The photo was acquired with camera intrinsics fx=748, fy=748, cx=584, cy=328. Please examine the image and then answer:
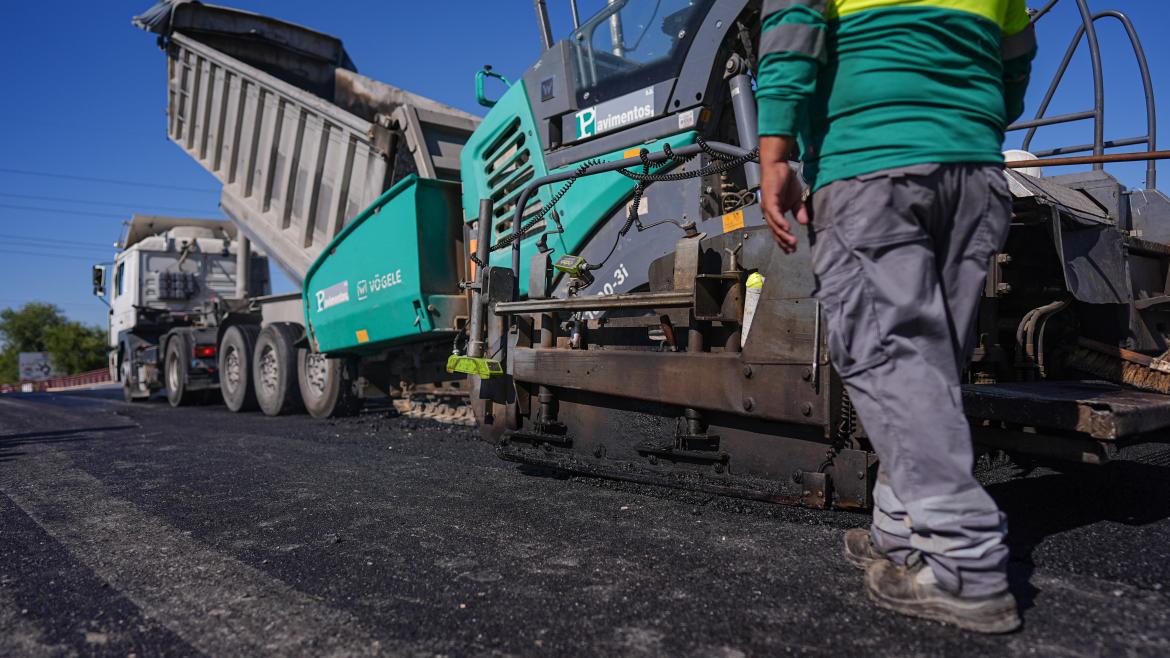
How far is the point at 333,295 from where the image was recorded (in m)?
7.07

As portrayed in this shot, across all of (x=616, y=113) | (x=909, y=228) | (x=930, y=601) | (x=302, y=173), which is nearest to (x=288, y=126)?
(x=302, y=173)

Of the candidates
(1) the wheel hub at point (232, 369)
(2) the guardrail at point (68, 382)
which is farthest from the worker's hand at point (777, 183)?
(2) the guardrail at point (68, 382)

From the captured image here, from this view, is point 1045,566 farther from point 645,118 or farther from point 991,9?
point 645,118

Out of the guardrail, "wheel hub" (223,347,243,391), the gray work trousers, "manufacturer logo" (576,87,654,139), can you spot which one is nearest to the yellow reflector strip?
"manufacturer logo" (576,87,654,139)

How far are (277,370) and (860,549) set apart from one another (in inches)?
301

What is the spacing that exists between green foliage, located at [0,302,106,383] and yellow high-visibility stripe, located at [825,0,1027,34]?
61127 mm

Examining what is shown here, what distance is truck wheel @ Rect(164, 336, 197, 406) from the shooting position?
11.1 meters

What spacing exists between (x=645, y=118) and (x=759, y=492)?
6.77 ft

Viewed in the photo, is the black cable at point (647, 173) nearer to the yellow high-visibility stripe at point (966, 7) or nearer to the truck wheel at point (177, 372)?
the yellow high-visibility stripe at point (966, 7)

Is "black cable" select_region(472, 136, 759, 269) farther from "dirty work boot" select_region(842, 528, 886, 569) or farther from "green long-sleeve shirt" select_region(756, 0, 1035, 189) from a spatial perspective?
"dirty work boot" select_region(842, 528, 886, 569)

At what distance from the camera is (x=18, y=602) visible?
85.4 inches

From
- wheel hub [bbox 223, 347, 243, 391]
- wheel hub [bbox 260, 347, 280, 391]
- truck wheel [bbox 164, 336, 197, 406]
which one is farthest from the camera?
truck wheel [bbox 164, 336, 197, 406]

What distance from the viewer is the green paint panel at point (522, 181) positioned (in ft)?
13.0

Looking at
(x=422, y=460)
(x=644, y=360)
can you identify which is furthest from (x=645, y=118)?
(x=422, y=460)
